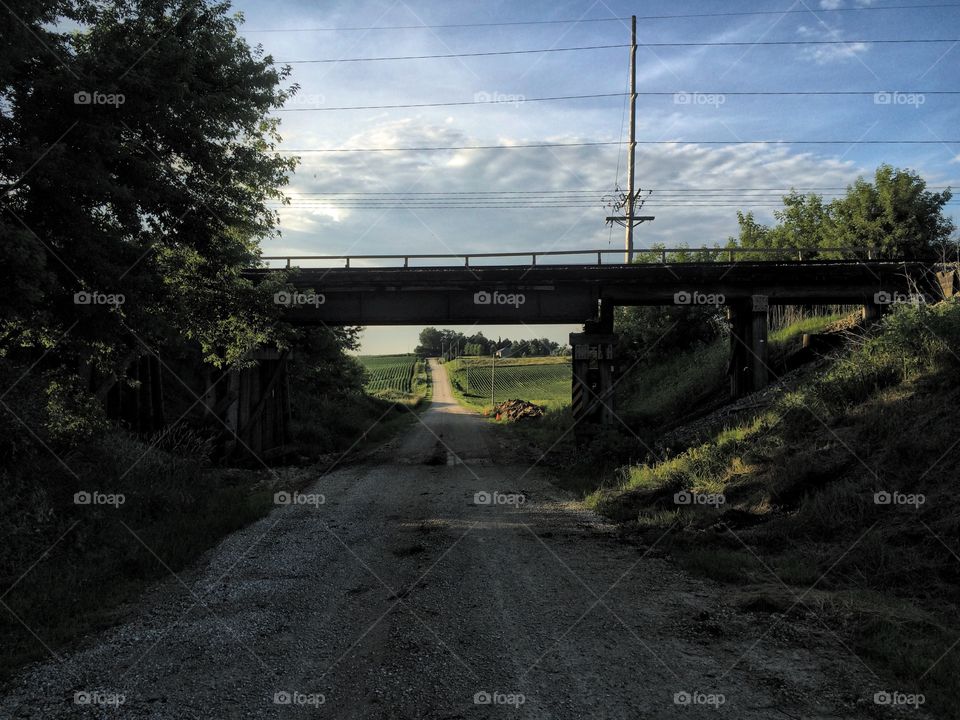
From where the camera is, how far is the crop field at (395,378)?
270 ft

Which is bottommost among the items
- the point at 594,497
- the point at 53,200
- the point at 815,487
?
the point at 594,497

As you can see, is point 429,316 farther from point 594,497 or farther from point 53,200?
point 53,200

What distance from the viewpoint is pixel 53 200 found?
347 inches

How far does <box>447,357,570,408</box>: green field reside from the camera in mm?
75625

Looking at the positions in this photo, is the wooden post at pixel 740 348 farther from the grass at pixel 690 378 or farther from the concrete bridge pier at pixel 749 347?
the grass at pixel 690 378

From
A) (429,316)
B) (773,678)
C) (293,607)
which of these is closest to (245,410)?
(429,316)

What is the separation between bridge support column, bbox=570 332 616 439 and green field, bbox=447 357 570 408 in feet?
135

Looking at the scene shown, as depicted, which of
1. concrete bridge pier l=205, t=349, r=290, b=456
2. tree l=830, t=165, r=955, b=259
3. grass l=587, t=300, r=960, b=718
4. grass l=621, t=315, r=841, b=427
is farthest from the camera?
tree l=830, t=165, r=955, b=259

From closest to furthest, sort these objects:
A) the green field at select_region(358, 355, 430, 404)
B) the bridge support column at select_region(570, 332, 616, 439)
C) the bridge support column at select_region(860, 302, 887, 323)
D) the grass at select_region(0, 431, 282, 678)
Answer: the grass at select_region(0, 431, 282, 678) → the bridge support column at select_region(860, 302, 887, 323) → the bridge support column at select_region(570, 332, 616, 439) → the green field at select_region(358, 355, 430, 404)

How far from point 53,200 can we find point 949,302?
1570cm

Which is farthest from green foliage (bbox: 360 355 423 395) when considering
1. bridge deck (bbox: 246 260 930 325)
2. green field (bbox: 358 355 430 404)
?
bridge deck (bbox: 246 260 930 325)

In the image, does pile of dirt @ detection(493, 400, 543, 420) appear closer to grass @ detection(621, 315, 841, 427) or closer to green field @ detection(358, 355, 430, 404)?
grass @ detection(621, 315, 841, 427)

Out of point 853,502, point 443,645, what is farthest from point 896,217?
point 443,645

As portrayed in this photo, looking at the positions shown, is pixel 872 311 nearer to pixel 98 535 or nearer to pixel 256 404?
pixel 256 404
